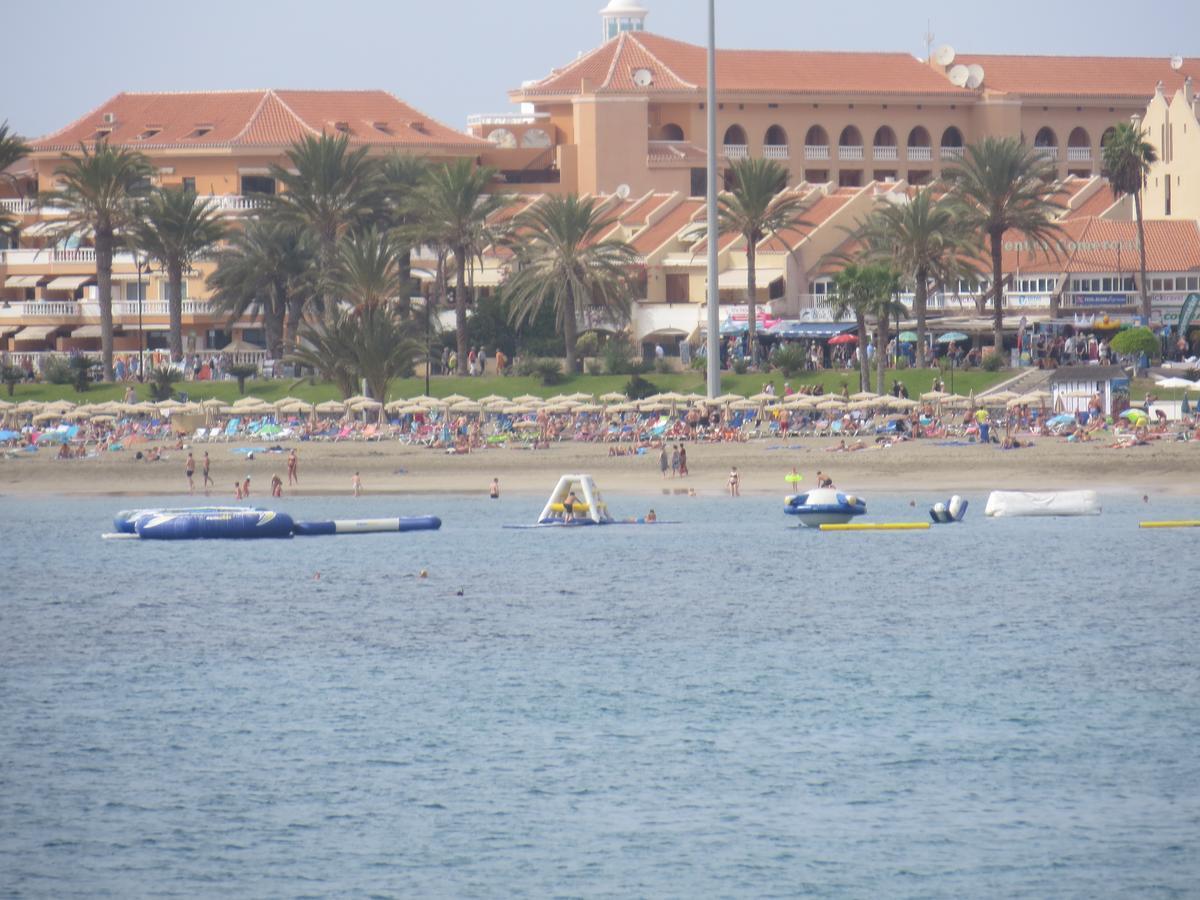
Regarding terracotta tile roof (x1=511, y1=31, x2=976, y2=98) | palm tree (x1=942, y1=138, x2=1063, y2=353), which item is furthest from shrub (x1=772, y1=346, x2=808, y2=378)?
terracotta tile roof (x1=511, y1=31, x2=976, y2=98)

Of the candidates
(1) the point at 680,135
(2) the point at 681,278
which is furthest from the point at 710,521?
(1) the point at 680,135

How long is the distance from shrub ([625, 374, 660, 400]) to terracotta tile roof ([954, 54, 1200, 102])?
58071 mm

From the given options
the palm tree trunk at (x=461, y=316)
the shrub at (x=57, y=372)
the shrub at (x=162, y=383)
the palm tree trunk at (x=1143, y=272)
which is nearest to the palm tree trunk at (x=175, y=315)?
the shrub at (x=57, y=372)

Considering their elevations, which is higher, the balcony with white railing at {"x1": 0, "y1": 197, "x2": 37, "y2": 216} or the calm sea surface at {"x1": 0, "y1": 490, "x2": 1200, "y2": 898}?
the balcony with white railing at {"x1": 0, "y1": 197, "x2": 37, "y2": 216}

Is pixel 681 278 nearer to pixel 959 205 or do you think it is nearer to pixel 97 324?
pixel 959 205

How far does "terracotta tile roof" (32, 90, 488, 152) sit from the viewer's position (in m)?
112

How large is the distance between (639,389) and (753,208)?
1008 cm

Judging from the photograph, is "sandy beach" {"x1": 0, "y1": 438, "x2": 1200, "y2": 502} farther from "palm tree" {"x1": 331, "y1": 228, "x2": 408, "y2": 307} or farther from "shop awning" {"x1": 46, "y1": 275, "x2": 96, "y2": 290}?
"shop awning" {"x1": 46, "y1": 275, "x2": 96, "y2": 290}

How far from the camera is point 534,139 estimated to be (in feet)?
392

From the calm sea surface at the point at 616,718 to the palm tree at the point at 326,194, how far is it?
31.7 m

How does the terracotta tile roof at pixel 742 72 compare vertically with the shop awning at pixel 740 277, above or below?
above

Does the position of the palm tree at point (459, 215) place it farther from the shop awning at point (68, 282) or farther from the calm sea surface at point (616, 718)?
the calm sea surface at point (616, 718)

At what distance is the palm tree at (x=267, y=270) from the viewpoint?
8844 centimetres

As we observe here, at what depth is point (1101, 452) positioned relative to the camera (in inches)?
2448
